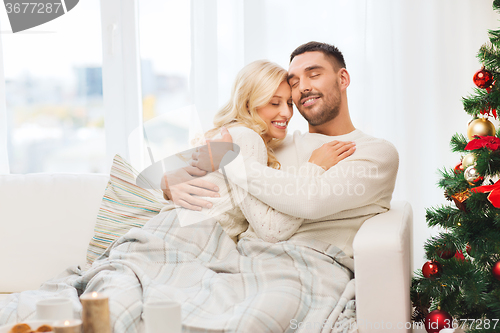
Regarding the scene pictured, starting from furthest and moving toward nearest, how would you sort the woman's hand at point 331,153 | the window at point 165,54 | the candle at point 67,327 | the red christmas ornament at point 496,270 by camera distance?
the window at point 165,54 → the woman's hand at point 331,153 → the red christmas ornament at point 496,270 → the candle at point 67,327

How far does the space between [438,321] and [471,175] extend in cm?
47

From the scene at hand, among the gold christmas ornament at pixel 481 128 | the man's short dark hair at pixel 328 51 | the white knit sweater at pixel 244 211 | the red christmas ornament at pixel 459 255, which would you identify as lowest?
the red christmas ornament at pixel 459 255

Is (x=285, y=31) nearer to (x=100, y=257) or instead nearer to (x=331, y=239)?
(x=331, y=239)

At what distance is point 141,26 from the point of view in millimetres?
2605

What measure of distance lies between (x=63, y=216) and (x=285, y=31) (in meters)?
1.40

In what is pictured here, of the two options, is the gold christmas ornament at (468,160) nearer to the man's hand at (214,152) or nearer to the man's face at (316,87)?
the man's face at (316,87)

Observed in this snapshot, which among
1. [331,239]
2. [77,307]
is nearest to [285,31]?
[331,239]

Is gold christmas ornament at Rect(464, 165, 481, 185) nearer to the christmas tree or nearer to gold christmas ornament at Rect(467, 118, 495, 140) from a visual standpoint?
the christmas tree

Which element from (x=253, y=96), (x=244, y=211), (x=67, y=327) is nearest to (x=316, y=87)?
(x=253, y=96)

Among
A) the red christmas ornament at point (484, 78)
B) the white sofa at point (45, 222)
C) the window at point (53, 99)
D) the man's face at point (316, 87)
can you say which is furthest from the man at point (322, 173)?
the window at point (53, 99)

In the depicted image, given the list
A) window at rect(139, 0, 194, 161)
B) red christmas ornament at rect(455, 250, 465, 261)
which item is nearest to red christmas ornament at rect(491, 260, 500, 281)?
red christmas ornament at rect(455, 250, 465, 261)

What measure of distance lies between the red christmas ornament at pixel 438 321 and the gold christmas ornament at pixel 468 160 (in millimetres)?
474

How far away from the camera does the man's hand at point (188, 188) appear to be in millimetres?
1616

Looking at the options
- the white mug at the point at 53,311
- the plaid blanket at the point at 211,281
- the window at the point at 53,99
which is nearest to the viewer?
the white mug at the point at 53,311
